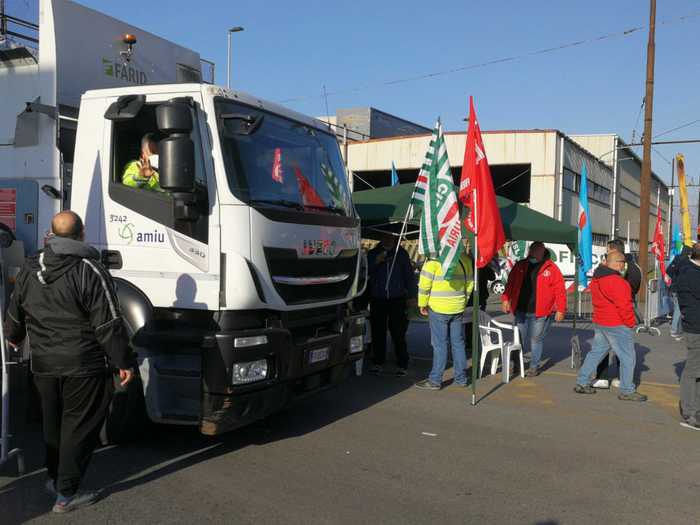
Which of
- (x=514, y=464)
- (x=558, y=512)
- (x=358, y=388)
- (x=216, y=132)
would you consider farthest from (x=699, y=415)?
(x=216, y=132)

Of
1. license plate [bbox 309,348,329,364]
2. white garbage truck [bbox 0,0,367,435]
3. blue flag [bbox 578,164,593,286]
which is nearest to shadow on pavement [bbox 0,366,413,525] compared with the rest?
white garbage truck [bbox 0,0,367,435]

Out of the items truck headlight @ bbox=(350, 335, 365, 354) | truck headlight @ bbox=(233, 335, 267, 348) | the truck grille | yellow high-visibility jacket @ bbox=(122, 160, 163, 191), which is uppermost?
yellow high-visibility jacket @ bbox=(122, 160, 163, 191)

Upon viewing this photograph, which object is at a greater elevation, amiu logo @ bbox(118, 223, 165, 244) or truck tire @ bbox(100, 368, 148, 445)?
amiu logo @ bbox(118, 223, 165, 244)

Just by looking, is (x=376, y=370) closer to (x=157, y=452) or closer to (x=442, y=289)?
(x=442, y=289)

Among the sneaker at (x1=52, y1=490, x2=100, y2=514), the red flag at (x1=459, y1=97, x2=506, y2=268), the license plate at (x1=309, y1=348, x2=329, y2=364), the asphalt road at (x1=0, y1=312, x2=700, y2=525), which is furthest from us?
the red flag at (x1=459, y1=97, x2=506, y2=268)

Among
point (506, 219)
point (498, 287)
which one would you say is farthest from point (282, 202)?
point (498, 287)

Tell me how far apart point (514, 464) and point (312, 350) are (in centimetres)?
186

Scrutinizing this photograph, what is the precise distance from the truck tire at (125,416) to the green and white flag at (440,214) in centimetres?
379

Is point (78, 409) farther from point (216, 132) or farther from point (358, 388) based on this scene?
point (358, 388)

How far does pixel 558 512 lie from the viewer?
14.2 ft

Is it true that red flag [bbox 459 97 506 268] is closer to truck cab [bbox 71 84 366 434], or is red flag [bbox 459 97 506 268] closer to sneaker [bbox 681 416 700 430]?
truck cab [bbox 71 84 366 434]

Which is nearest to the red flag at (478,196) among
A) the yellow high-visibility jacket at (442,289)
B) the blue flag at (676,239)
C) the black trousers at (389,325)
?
the yellow high-visibility jacket at (442,289)

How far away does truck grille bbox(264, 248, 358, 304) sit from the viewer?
508 cm

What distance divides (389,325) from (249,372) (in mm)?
4339
